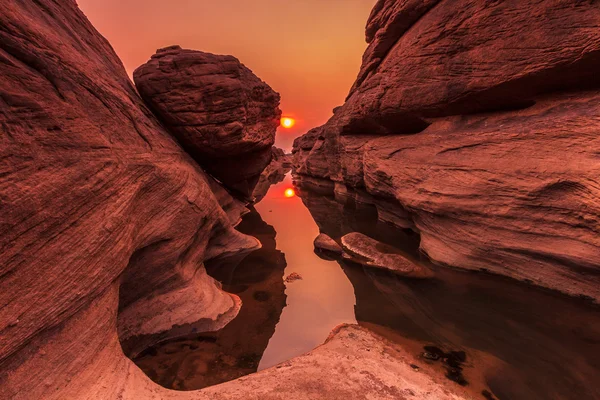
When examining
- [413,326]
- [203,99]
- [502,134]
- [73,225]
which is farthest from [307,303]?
[203,99]

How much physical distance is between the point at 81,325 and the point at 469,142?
40.8 ft

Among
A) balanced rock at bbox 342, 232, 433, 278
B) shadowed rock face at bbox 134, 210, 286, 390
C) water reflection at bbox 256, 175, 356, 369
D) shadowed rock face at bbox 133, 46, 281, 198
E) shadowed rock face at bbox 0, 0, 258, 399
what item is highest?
shadowed rock face at bbox 133, 46, 281, 198

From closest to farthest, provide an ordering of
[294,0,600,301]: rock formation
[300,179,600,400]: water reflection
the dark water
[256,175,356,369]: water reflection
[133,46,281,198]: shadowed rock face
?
1. [300,179,600,400]: water reflection
2. the dark water
3. [256,175,356,369]: water reflection
4. [294,0,600,301]: rock formation
5. [133,46,281,198]: shadowed rock face

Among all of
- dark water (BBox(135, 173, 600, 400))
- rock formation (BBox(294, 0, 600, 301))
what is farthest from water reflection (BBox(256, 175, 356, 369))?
rock formation (BBox(294, 0, 600, 301))

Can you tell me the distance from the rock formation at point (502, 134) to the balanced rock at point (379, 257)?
4.68 ft

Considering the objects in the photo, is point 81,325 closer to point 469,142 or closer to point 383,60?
point 469,142

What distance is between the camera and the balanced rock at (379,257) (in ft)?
33.1

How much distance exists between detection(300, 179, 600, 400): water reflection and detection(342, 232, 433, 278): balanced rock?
415mm

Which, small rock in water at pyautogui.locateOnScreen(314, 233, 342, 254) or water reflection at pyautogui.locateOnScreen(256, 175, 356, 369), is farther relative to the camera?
small rock in water at pyautogui.locateOnScreen(314, 233, 342, 254)

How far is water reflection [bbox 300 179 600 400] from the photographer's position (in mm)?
5395

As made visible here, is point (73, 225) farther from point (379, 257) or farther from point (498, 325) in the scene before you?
point (498, 325)

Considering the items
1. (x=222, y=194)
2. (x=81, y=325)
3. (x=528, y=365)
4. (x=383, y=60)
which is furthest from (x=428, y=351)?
(x=383, y=60)

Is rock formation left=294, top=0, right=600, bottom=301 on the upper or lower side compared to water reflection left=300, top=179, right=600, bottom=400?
upper

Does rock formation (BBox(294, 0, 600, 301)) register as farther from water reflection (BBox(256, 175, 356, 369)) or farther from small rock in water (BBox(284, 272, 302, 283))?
small rock in water (BBox(284, 272, 302, 283))
